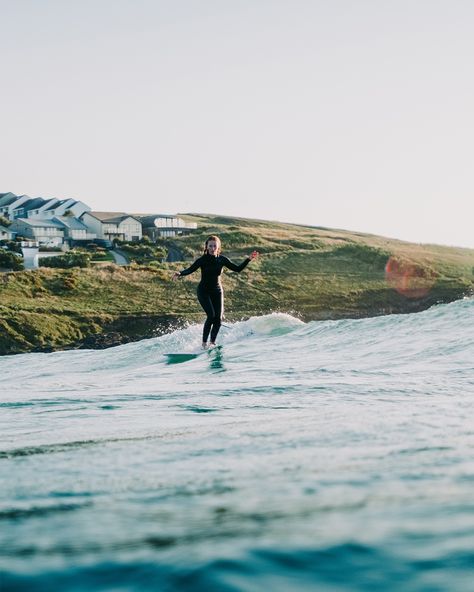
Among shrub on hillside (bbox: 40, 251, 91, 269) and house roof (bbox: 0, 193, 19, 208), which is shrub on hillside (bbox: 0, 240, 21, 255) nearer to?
shrub on hillside (bbox: 40, 251, 91, 269)

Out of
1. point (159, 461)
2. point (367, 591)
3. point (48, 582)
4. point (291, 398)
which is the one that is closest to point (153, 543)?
point (48, 582)

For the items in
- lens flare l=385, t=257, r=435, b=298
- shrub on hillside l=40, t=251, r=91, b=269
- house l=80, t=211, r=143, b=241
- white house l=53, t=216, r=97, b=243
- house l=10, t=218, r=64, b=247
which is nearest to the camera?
lens flare l=385, t=257, r=435, b=298

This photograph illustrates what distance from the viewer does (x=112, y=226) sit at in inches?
4545

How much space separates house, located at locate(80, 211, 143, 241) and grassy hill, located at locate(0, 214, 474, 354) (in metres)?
27.8

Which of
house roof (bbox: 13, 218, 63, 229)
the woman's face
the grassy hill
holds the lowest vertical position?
the grassy hill

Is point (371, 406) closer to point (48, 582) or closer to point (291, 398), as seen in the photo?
point (291, 398)

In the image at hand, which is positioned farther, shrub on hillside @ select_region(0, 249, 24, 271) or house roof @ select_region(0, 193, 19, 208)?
house roof @ select_region(0, 193, 19, 208)

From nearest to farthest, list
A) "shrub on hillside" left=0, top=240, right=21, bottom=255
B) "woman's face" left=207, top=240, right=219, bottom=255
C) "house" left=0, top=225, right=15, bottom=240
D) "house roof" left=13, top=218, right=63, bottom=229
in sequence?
"woman's face" left=207, top=240, right=219, bottom=255, "shrub on hillside" left=0, top=240, right=21, bottom=255, "house" left=0, top=225, right=15, bottom=240, "house roof" left=13, top=218, right=63, bottom=229

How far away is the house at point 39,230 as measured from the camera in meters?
108

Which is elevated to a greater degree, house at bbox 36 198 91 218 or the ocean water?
house at bbox 36 198 91 218

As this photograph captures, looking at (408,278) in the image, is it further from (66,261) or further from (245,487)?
(245,487)

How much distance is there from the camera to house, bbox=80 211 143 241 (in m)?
114

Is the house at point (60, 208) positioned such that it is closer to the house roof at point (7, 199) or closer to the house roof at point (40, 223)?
the house roof at point (7, 199)

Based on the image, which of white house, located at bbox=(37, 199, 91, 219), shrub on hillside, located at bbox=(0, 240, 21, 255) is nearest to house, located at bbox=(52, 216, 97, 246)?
white house, located at bbox=(37, 199, 91, 219)
